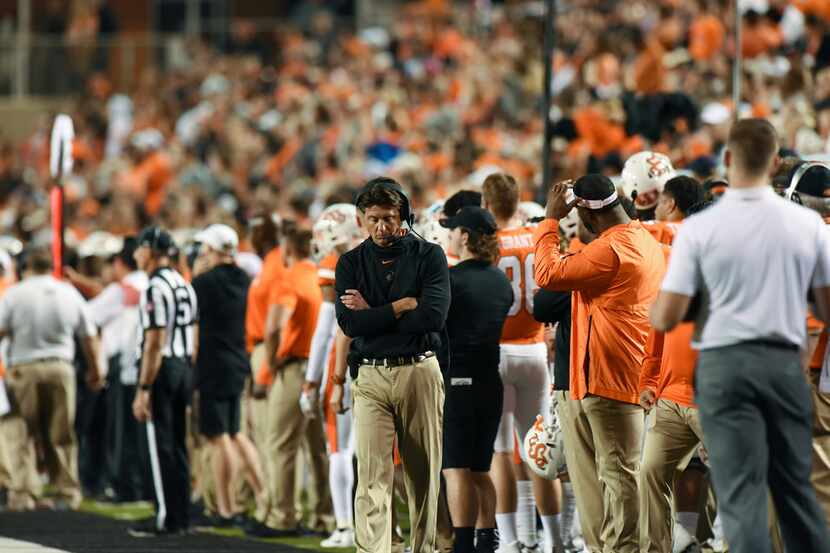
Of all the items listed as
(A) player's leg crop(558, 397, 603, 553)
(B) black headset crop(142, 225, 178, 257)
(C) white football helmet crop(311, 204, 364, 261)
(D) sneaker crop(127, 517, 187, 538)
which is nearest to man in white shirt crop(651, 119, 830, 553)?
(A) player's leg crop(558, 397, 603, 553)

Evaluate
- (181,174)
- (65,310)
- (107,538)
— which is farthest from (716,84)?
(181,174)

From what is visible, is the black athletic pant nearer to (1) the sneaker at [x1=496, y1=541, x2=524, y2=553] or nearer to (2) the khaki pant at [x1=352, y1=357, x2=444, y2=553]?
(1) the sneaker at [x1=496, y1=541, x2=524, y2=553]

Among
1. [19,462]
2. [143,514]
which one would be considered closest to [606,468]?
[143,514]

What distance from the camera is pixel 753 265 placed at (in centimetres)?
688

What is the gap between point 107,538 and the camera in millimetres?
12172

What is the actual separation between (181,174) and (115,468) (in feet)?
30.9

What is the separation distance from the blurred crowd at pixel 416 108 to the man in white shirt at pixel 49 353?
7.23ft

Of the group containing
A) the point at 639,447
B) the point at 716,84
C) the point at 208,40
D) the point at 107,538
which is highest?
the point at 208,40

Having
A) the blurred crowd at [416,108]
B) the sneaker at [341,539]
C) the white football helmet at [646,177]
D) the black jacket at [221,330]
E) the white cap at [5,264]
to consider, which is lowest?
the sneaker at [341,539]

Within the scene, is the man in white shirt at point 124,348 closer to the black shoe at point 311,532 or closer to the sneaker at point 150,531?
the sneaker at point 150,531

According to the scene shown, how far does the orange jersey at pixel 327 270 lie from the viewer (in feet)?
36.6

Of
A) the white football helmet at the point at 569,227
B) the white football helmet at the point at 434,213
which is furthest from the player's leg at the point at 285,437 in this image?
the white football helmet at the point at 569,227

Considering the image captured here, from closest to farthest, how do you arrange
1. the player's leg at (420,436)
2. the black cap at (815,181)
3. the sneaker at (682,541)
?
the black cap at (815,181) → the player's leg at (420,436) → the sneaker at (682,541)

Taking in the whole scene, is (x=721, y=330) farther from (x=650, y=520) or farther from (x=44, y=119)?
(x=44, y=119)
